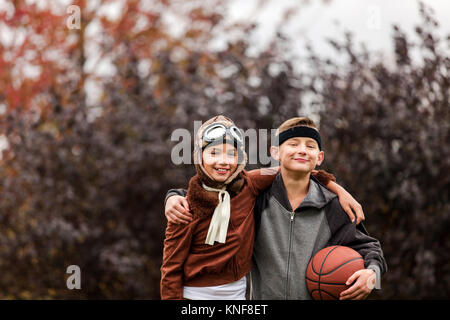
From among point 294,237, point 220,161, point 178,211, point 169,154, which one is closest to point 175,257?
point 178,211

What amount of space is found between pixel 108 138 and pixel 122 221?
0.99m

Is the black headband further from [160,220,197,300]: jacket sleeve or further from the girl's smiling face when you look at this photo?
[160,220,197,300]: jacket sleeve

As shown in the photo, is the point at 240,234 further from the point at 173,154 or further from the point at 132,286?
the point at 132,286

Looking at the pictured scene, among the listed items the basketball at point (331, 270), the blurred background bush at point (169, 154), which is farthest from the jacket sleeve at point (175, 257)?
the blurred background bush at point (169, 154)

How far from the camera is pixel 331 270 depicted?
2541mm

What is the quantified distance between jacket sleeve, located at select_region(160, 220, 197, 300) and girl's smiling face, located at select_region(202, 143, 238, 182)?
291 mm

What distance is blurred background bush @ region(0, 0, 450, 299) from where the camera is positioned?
481 cm

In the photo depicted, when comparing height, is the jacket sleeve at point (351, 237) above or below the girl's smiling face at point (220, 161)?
below

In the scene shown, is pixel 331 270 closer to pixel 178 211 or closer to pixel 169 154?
pixel 178 211

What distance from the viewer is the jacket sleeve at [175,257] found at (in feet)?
8.61

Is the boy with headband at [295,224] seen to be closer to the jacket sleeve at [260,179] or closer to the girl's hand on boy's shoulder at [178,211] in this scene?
the jacket sleeve at [260,179]

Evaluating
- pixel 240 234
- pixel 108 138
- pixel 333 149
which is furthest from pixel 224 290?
pixel 108 138

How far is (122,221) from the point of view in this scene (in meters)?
5.49

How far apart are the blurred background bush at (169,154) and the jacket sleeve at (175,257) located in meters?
2.56
